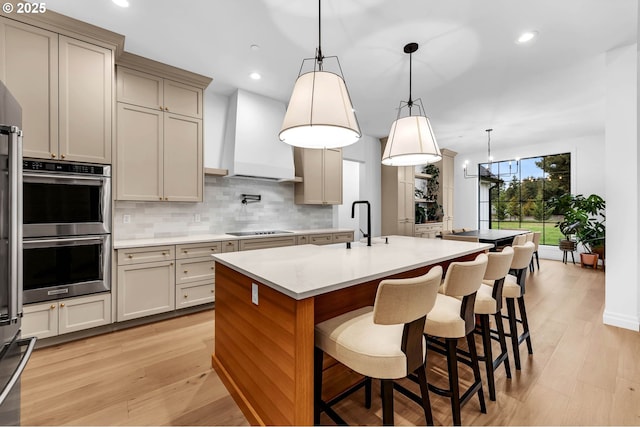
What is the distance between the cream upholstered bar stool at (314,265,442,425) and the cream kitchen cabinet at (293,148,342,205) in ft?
10.9

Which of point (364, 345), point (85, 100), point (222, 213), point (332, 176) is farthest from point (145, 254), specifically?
point (332, 176)

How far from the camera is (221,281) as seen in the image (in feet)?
6.55

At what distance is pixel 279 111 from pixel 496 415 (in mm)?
4074

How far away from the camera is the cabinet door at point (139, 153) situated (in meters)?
2.97

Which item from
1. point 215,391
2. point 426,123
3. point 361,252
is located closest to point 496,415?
point 361,252

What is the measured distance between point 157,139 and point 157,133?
68 mm

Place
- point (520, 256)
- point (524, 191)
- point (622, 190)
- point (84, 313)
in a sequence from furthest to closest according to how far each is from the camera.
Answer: point (524, 191) < point (622, 190) < point (84, 313) < point (520, 256)

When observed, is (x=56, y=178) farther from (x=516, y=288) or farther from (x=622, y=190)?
(x=622, y=190)

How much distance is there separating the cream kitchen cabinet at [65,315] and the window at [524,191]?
8.38 m

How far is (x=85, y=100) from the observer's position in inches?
102

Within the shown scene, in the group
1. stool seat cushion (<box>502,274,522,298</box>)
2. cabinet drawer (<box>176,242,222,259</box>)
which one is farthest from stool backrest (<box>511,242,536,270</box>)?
cabinet drawer (<box>176,242,222,259</box>)

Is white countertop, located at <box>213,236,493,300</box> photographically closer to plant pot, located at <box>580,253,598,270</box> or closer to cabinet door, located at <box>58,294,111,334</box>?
cabinet door, located at <box>58,294,111,334</box>

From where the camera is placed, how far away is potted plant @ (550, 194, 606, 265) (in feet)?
18.2

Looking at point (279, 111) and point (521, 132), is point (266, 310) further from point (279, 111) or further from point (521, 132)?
point (521, 132)
